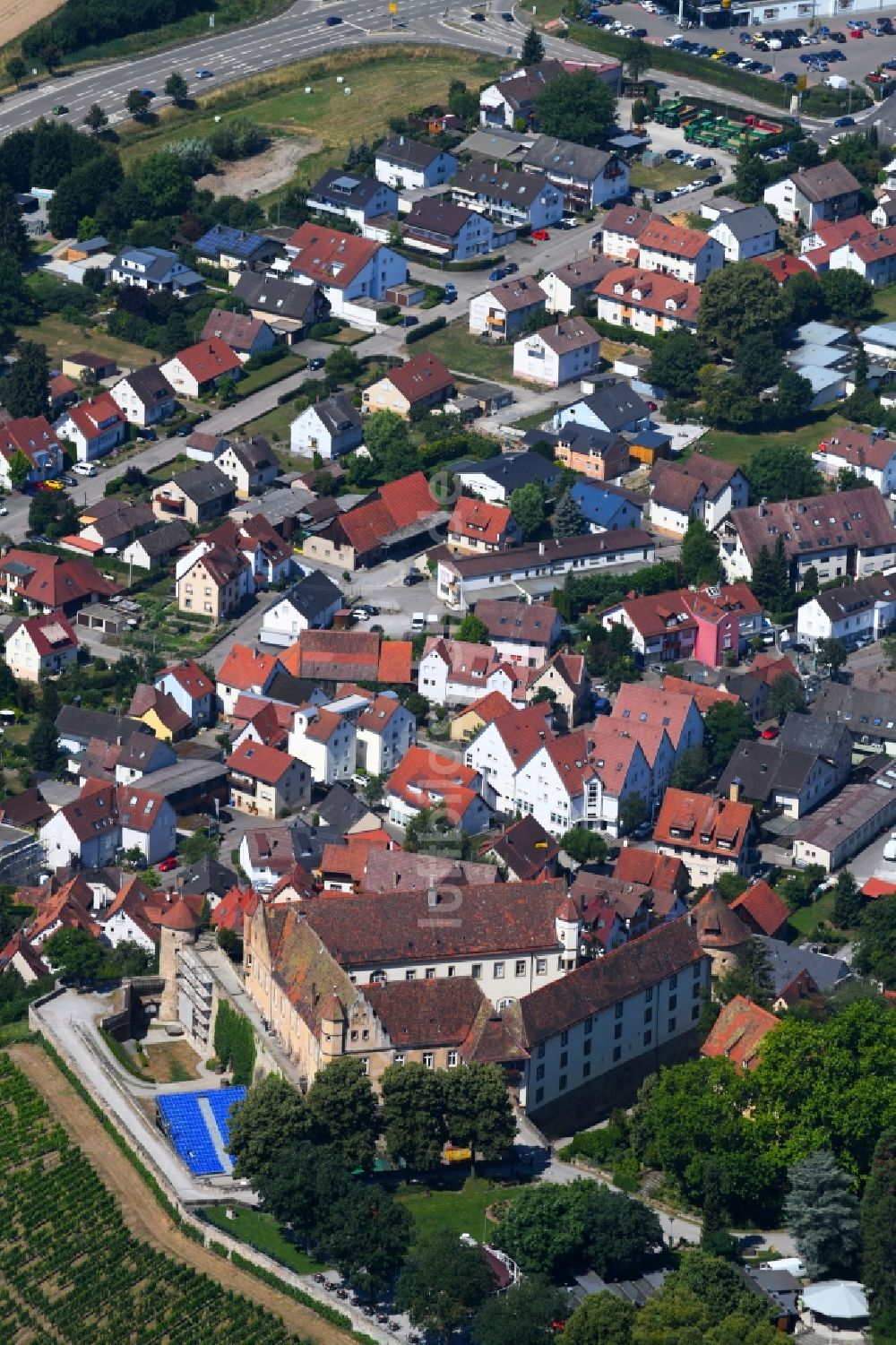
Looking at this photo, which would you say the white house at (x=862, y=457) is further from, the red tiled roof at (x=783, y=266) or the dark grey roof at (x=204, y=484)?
the dark grey roof at (x=204, y=484)

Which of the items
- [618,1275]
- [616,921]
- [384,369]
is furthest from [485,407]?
[618,1275]

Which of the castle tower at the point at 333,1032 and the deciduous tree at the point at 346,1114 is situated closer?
the deciduous tree at the point at 346,1114

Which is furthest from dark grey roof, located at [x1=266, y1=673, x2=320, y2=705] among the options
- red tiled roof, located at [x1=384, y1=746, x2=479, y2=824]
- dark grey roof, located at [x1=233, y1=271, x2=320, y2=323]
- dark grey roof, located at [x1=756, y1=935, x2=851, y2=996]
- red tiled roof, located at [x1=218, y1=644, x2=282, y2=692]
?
dark grey roof, located at [x1=233, y1=271, x2=320, y2=323]

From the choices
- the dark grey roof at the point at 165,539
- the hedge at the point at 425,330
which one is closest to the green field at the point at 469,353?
the hedge at the point at 425,330

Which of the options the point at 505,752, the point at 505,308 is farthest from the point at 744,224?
the point at 505,752

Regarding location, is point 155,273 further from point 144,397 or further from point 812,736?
point 812,736

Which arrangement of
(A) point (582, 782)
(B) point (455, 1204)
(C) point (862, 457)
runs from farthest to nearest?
(C) point (862, 457)
(A) point (582, 782)
(B) point (455, 1204)
